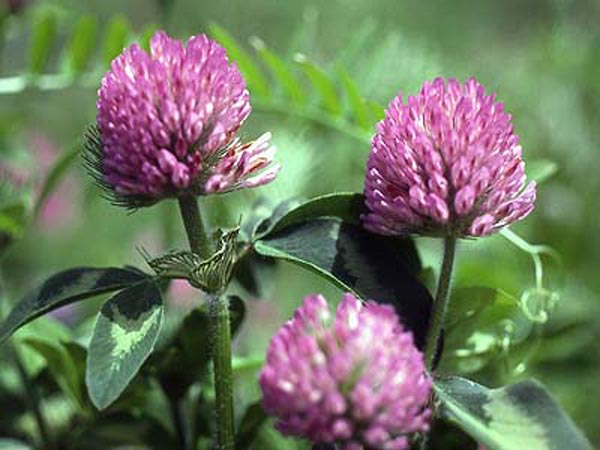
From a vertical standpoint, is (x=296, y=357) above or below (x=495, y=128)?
below

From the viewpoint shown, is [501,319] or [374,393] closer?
[374,393]

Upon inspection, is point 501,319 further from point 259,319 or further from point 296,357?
point 259,319

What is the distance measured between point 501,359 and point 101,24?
62 cm

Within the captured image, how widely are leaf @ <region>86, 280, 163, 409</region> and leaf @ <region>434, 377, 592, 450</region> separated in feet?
0.54

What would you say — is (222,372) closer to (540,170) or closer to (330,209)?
(330,209)

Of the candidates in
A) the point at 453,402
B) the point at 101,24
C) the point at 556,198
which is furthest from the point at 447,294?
the point at 556,198

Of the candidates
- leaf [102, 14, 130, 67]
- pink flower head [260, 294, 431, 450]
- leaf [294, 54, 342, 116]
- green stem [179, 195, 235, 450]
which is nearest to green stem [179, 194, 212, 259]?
green stem [179, 195, 235, 450]

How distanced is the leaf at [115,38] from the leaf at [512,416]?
1.94 ft

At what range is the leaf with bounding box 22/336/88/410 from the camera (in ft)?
2.83

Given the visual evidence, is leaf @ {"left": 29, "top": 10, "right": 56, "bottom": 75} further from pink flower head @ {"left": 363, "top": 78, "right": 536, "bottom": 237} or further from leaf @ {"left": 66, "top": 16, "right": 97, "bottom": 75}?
pink flower head @ {"left": 363, "top": 78, "right": 536, "bottom": 237}

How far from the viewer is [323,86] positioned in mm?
1072

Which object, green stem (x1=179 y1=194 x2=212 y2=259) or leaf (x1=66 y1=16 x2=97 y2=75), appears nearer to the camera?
green stem (x1=179 y1=194 x2=212 y2=259)

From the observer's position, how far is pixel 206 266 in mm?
673

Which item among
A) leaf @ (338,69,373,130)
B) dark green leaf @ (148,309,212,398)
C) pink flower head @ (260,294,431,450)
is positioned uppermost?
leaf @ (338,69,373,130)
